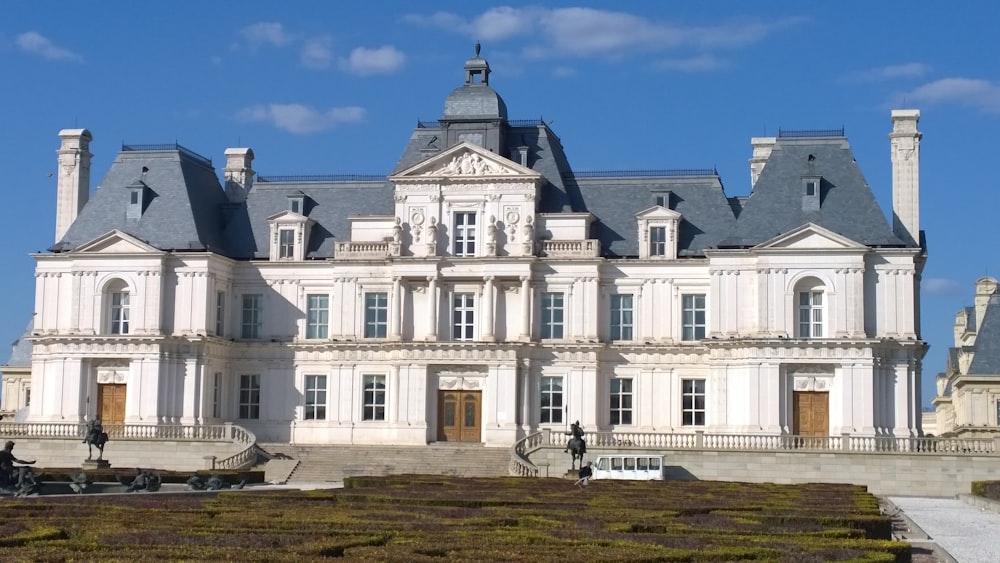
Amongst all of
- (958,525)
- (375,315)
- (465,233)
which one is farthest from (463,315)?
(958,525)

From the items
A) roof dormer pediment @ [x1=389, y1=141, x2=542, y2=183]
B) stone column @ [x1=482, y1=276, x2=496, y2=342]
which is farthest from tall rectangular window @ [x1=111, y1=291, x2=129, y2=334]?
stone column @ [x1=482, y1=276, x2=496, y2=342]

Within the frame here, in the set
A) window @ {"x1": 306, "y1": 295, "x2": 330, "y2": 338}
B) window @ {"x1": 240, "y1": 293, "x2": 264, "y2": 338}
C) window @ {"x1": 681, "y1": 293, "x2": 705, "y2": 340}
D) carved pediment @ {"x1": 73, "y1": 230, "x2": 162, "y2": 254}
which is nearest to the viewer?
window @ {"x1": 681, "y1": 293, "x2": 705, "y2": 340}

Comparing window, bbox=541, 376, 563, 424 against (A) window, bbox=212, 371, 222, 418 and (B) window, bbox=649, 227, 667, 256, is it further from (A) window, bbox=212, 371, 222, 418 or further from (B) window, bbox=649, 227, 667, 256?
(A) window, bbox=212, 371, 222, 418

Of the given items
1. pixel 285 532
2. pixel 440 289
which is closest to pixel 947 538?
pixel 285 532

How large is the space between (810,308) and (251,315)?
25.2 m

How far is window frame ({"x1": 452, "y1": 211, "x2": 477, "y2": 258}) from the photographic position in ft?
209

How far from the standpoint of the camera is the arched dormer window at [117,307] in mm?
64000

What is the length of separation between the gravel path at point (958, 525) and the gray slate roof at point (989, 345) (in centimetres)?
3486

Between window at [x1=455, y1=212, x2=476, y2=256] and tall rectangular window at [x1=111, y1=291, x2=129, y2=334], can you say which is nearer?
window at [x1=455, y1=212, x2=476, y2=256]

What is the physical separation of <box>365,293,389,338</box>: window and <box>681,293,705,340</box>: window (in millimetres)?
13259

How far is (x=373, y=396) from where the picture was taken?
211ft

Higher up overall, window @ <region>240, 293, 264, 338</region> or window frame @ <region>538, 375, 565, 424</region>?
window @ <region>240, 293, 264, 338</region>

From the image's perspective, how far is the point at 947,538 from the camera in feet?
108

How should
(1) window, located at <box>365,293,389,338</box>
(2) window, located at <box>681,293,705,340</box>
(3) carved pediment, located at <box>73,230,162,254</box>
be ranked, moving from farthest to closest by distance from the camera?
(1) window, located at <box>365,293,389,338</box> < (3) carved pediment, located at <box>73,230,162,254</box> < (2) window, located at <box>681,293,705,340</box>
